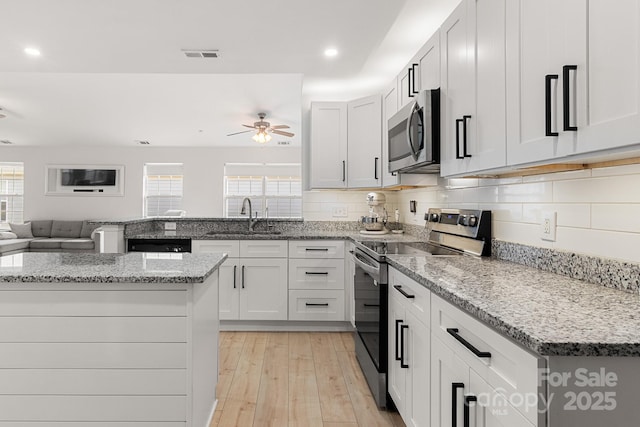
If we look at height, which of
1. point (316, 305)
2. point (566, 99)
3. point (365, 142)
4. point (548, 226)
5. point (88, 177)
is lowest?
point (316, 305)

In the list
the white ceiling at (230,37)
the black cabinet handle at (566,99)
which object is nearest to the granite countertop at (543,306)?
the black cabinet handle at (566,99)

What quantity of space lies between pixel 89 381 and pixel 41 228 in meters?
7.98

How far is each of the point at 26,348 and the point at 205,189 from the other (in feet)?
23.7

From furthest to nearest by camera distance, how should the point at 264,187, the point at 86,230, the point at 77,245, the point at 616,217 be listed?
the point at 264,187 → the point at 86,230 → the point at 77,245 → the point at 616,217

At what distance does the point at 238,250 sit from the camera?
11.5ft

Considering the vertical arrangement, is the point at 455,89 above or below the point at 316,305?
above

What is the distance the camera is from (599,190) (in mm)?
1403

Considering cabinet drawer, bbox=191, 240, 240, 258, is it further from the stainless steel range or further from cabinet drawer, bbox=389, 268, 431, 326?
cabinet drawer, bbox=389, 268, 431, 326

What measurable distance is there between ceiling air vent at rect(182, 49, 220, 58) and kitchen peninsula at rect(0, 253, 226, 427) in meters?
2.03

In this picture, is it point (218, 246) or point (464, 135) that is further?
point (218, 246)

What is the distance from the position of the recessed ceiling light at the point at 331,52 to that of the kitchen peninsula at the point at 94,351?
7.27 feet

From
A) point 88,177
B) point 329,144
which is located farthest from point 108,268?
point 88,177

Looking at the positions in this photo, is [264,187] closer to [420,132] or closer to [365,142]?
[365,142]

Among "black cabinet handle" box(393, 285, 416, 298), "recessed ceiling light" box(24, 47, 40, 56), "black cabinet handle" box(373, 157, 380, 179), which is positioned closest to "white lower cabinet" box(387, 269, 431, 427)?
"black cabinet handle" box(393, 285, 416, 298)
